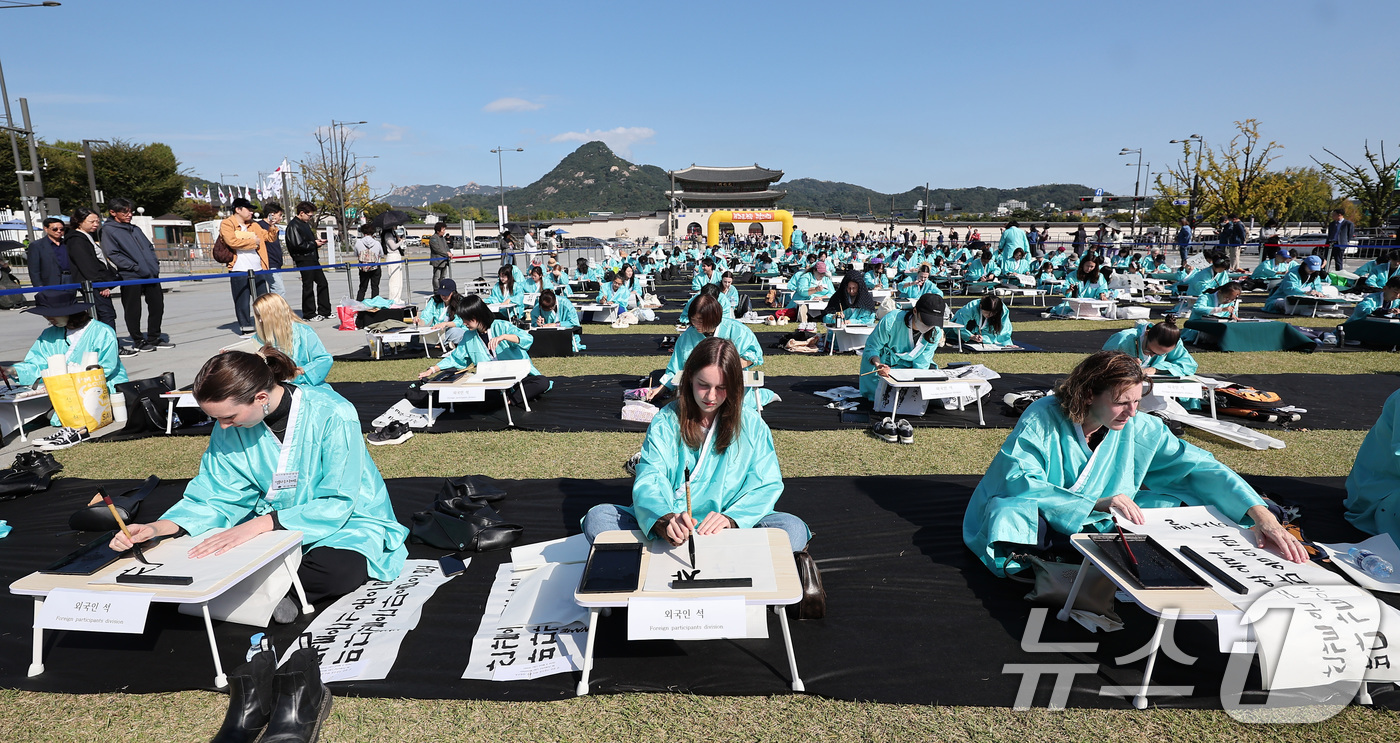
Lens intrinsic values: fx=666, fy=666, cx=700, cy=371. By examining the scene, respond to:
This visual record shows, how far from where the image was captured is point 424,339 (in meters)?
10.3

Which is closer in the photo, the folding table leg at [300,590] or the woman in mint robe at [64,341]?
the folding table leg at [300,590]

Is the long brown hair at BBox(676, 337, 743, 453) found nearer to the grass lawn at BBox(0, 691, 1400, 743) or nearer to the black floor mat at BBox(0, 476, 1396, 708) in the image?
the black floor mat at BBox(0, 476, 1396, 708)

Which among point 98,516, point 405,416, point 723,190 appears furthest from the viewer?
point 723,190

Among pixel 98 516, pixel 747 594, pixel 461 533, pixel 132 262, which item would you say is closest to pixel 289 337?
pixel 98 516

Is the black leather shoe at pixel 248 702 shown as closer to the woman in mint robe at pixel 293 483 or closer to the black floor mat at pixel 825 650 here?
the black floor mat at pixel 825 650

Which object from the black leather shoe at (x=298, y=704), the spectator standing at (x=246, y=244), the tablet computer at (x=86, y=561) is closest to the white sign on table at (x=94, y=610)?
the tablet computer at (x=86, y=561)

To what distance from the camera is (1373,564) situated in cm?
282

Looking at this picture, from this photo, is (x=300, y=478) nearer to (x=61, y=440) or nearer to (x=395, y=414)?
(x=395, y=414)

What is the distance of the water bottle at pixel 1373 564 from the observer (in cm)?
279

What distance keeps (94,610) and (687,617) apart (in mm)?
2201

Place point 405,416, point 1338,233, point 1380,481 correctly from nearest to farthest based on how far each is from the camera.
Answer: point 1380,481
point 405,416
point 1338,233

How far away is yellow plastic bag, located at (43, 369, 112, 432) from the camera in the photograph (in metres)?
5.93

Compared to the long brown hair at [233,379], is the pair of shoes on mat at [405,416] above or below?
below

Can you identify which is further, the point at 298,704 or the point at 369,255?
the point at 369,255
